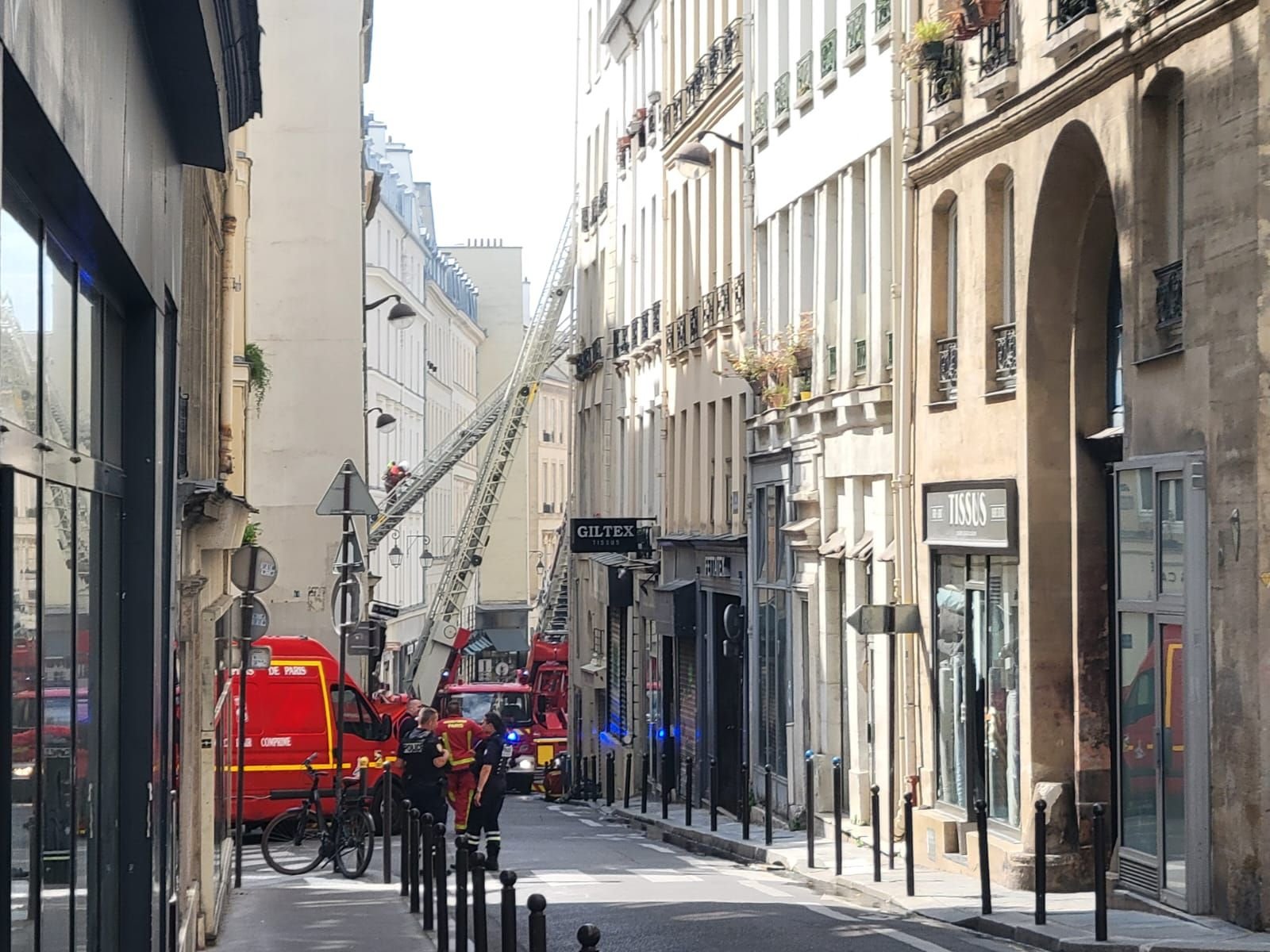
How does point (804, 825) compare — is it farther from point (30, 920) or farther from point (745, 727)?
point (30, 920)

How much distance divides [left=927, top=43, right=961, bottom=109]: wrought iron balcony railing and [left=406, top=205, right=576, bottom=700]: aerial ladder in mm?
32213

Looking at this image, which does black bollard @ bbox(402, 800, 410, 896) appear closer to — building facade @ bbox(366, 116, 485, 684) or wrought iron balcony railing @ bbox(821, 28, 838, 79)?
wrought iron balcony railing @ bbox(821, 28, 838, 79)

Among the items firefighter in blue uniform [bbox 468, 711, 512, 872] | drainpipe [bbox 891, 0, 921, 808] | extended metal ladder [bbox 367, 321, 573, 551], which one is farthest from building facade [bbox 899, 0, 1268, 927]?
extended metal ladder [bbox 367, 321, 573, 551]


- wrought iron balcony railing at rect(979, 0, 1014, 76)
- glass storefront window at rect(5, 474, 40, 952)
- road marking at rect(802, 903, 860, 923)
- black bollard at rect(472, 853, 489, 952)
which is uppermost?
wrought iron balcony railing at rect(979, 0, 1014, 76)

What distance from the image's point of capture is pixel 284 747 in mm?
27344

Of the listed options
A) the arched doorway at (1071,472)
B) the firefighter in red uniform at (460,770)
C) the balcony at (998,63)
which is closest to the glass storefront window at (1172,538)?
the arched doorway at (1071,472)

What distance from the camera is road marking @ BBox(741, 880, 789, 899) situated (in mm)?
17844

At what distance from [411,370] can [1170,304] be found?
61.2m

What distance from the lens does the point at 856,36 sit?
2409 centimetres

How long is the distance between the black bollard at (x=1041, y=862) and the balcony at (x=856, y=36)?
1140 cm

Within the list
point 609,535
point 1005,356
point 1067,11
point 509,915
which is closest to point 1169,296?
point 1067,11

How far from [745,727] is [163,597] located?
21285mm

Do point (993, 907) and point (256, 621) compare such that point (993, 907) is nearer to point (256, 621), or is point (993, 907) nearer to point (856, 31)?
point (256, 621)

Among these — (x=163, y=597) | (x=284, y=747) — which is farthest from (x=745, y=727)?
(x=163, y=597)
